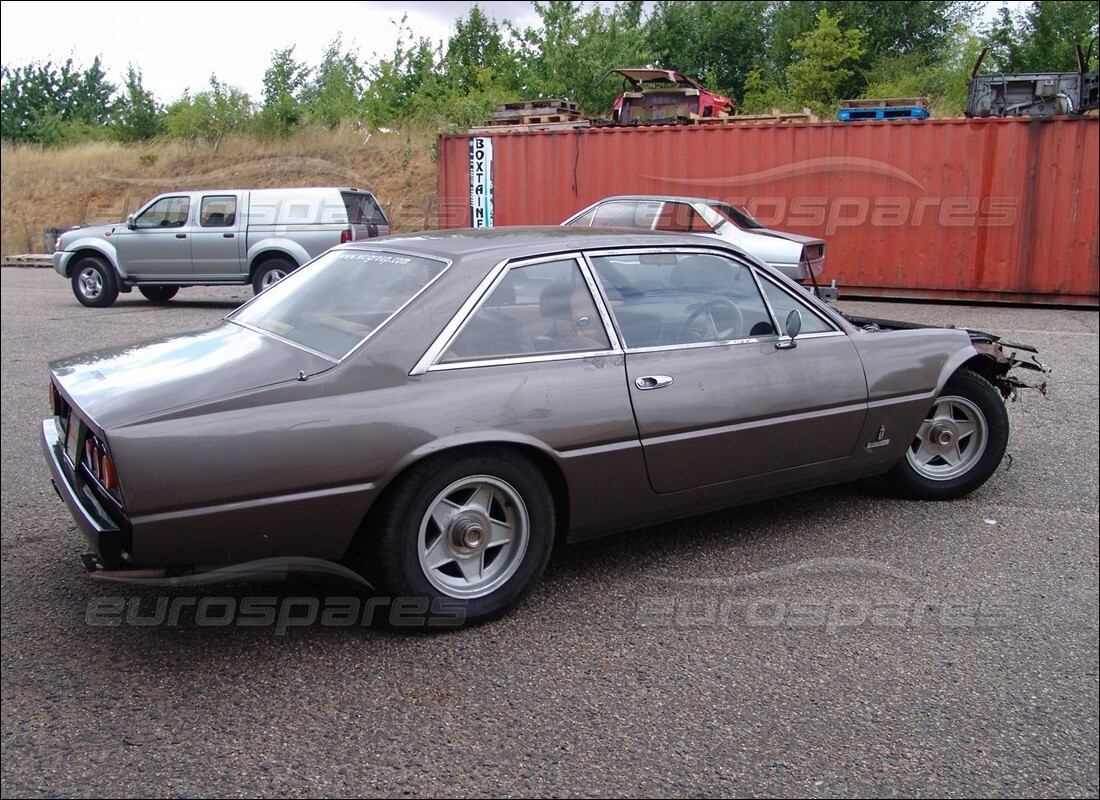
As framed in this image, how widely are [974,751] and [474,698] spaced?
1.47 metres

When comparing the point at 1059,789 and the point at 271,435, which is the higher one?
the point at 271,435

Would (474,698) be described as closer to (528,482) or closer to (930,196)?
(528,482)

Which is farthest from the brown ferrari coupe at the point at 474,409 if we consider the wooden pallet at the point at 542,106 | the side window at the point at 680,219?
the wooden pallet at the point at 542,106

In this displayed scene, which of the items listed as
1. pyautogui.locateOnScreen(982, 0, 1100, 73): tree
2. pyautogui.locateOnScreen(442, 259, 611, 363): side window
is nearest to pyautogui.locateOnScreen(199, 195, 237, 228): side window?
pyautogui.locateOnScreen(442, 259, 611, 363): side window

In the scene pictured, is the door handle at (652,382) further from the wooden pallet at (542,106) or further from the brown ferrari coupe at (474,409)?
the wooden pallet at (542,106)

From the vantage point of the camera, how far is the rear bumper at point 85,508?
2871mm

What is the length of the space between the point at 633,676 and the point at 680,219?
9344mm

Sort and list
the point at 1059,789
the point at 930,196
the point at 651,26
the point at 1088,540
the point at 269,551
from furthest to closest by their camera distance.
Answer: the point at 651,26 → the point at 930,196 → the point at 1088,540 → the point at 269,551 → the point at 1059,789

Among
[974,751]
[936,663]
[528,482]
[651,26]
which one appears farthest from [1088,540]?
[651,26]

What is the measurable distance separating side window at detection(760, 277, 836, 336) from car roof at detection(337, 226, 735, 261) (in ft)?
1.02

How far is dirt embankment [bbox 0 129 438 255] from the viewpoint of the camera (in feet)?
87.1

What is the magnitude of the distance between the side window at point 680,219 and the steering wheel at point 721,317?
7.77 metres

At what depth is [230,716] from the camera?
284 cm

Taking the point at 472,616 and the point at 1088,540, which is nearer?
the point at 472,616
